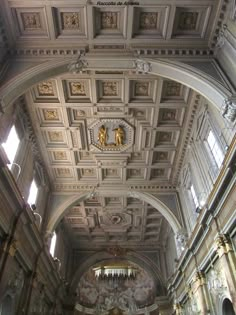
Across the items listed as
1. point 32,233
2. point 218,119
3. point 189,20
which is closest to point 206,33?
point 189,20

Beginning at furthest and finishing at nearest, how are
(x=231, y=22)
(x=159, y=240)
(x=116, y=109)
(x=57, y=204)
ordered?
1. (x=159, y=240)
2. (x=57, y=204)
3. (x=116, y=109)
4. (x=231, y=22)

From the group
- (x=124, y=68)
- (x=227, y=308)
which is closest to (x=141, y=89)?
(x=124, y=68)

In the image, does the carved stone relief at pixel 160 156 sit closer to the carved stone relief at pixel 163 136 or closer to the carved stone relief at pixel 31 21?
the carved stone relief at pixel 163 136

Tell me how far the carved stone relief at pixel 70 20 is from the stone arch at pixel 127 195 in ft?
28.1

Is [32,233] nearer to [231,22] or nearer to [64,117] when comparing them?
[64,117]

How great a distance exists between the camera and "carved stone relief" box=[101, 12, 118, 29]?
8.98 metres

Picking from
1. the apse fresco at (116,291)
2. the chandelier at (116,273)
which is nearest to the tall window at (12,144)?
the apse fresco at (116,291)

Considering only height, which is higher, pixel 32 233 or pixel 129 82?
pixel 129 82

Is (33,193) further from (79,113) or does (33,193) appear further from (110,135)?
(110,135)

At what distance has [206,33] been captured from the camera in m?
9.22

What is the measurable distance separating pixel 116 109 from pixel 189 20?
14.2 feet

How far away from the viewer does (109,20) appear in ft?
30.0

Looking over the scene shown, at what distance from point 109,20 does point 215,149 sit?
18.6 feet

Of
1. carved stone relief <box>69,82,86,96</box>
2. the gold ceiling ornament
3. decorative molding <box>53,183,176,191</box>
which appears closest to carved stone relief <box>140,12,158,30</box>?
carved stone relief <box>69,82,86,96</box>
